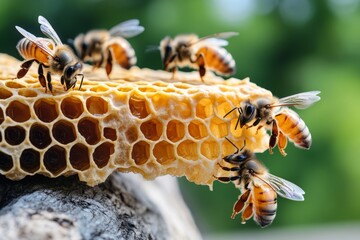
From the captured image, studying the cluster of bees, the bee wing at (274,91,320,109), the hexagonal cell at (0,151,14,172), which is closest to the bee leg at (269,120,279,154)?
the cluster of bees

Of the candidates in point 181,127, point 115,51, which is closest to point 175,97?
point 181,127

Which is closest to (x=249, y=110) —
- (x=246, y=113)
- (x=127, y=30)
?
(x=246, y=113)

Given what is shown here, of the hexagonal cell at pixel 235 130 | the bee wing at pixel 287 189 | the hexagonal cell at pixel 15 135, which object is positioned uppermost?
the hexagonal cell at pixel 235 130

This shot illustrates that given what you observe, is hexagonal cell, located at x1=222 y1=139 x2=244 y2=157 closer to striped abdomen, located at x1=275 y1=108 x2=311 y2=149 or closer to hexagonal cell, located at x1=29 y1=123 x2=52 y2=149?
striped abdomen, located at x1=275 y1=108 x2=311 y2=149

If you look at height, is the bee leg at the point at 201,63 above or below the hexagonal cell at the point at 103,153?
above

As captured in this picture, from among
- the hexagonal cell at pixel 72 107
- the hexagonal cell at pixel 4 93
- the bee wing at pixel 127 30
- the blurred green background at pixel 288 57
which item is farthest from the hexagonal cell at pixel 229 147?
the blurred green background at pixel 288 57

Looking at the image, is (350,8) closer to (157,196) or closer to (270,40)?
(270,40)

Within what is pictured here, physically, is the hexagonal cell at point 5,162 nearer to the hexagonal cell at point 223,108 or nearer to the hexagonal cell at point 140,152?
the hexagonal cell at point 140,152
